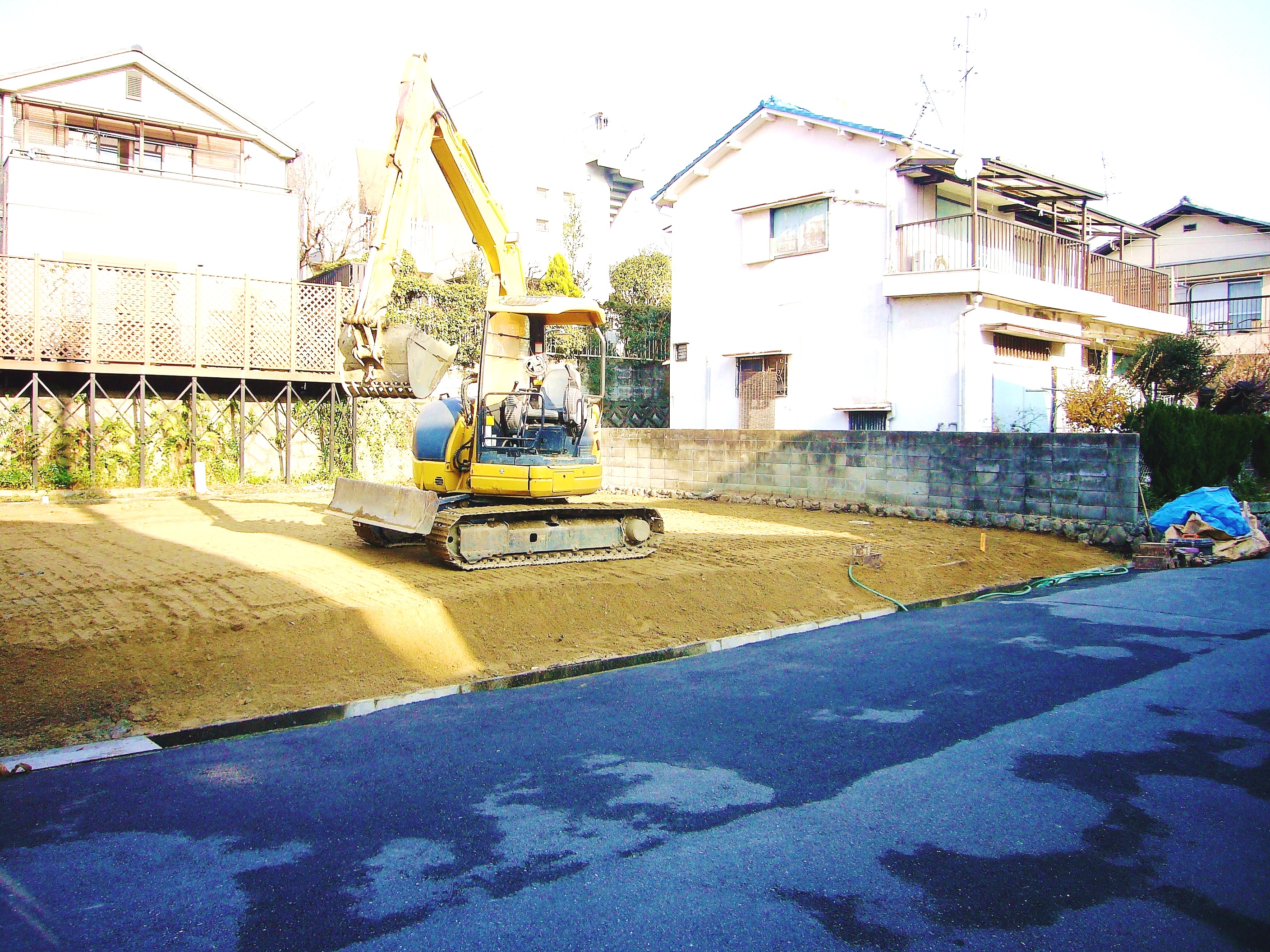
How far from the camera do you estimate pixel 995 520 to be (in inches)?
501

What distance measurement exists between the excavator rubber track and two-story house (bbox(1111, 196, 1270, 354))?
22.5 meters

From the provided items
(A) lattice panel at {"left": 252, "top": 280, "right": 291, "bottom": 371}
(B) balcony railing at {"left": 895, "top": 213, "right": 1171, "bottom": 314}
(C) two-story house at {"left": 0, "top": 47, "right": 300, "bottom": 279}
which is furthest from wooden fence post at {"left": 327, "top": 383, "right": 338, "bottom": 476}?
(B) balcony railing at {"left": 895, "top": 213, "right": 1171, "bottom": 314}

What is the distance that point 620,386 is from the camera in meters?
23.8

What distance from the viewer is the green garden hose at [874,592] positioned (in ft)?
29.4

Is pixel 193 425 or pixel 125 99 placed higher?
pixel 125 99

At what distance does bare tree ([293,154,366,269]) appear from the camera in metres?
30.1

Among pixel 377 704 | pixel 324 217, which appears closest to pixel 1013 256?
pixel 377 704

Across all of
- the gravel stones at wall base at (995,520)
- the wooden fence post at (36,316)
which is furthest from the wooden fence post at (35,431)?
the gravel stones at wall base at (995,520)

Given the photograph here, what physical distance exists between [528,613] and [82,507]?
9518mm

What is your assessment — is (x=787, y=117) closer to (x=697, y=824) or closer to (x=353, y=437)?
(x=353, y=437)

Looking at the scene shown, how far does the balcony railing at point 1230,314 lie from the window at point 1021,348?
8330 mm

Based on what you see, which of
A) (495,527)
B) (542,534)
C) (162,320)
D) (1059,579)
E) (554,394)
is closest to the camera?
(495,527)

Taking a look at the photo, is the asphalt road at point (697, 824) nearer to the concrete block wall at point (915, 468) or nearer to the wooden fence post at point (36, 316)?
the concrete block wall at point (915, 468)

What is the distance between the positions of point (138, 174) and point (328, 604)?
15989 mm
